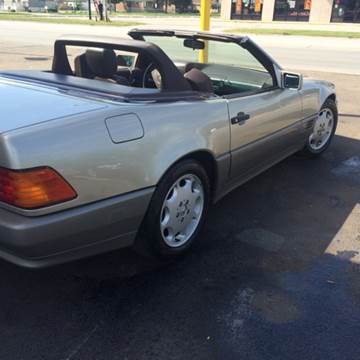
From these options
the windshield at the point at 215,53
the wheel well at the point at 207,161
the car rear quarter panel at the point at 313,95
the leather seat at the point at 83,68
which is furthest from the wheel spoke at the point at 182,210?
the car rear quarter panel at the point at 313,95

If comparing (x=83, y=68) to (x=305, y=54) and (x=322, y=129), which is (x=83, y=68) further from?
(x=305, y=54)

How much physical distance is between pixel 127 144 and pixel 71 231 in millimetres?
546

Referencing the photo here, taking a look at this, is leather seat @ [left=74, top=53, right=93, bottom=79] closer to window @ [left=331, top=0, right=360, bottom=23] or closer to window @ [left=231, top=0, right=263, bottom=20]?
window @ [left=331, top=0, right=360, bottom=23]

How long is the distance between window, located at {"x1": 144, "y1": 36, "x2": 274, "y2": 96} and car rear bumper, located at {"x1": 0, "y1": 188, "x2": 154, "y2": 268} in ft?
6.03

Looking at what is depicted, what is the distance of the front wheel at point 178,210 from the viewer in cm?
266

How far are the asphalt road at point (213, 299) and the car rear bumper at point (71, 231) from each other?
1.23ft

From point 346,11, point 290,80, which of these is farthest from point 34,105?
point 346,11

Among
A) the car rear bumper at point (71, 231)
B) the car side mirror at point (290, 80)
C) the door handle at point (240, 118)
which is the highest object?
the car side mirror at point (290, 80)

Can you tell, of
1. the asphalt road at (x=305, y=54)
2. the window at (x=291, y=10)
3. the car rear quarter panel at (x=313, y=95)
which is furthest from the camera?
the window at (x=291, y=10)

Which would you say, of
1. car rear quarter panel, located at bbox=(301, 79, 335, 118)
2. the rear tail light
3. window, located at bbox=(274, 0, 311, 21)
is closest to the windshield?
car rear quarter panel, located at bbox=(301, 79, 335, 118)

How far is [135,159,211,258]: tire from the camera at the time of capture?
2.66 m

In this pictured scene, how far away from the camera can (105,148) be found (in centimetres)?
226

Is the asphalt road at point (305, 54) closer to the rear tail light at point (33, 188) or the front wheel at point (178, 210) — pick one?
the front wheel at point (178, 210)

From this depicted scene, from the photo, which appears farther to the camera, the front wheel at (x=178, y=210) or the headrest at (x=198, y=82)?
the headrest at (x=198, y=82)
